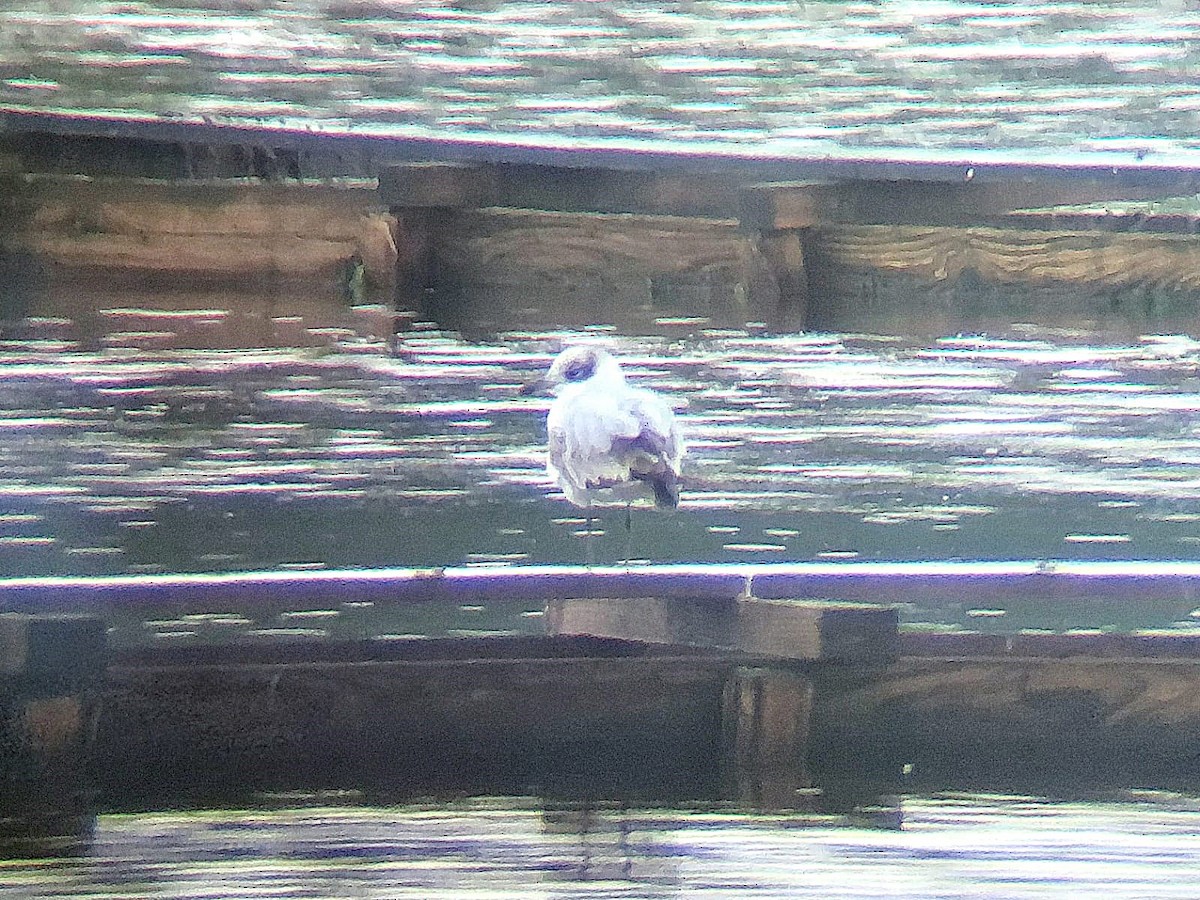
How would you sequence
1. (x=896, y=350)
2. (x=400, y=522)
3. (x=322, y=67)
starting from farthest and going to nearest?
1. (x=896, y=350)
2. (x=322, y=67)
3. (x=400, y=522)

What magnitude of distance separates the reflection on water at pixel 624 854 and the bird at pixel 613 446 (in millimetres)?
474

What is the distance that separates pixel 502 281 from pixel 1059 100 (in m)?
0.80

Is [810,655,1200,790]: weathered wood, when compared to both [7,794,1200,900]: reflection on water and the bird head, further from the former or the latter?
the bird head

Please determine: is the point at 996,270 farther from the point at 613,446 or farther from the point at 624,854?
the point at 624,854

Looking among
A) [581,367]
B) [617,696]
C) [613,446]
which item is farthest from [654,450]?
[617,696]

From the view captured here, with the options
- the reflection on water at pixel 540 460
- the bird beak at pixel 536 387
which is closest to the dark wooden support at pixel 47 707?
the reflection on water at pixel 540 460

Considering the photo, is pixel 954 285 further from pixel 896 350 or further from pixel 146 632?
pixel 146 632

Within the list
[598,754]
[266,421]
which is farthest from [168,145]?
[598,754]

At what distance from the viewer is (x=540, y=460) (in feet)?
7.40

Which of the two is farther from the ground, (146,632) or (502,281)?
(502,281)

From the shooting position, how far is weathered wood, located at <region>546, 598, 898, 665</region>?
1.42 m

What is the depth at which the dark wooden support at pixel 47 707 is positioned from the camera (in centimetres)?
139

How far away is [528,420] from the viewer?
2283mm

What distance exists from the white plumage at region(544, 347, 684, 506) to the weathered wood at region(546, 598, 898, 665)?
0.29 m
